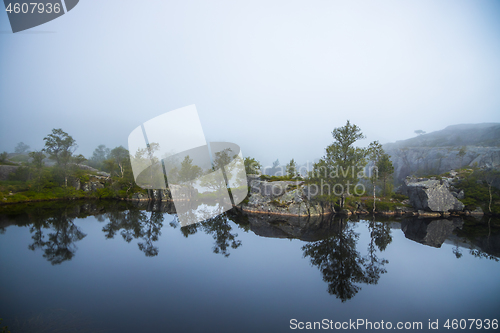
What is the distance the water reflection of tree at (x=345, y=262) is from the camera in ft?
34.9

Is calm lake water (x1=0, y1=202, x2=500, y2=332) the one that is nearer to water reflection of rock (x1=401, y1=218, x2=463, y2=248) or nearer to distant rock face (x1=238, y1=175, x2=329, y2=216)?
water reflection of rock (x1=401, y1=218, x2=463, y2=248)

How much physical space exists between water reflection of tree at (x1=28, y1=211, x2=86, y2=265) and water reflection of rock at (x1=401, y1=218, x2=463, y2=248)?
27.2 metres

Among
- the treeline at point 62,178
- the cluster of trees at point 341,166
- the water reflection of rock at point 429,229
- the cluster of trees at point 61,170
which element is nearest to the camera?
the water reflection of rock at point 429,229

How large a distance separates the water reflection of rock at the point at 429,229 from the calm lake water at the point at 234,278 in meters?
0.30

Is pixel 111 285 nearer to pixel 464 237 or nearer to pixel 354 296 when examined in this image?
pixel 354 296

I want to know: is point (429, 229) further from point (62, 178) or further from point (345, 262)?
point (62, 178)

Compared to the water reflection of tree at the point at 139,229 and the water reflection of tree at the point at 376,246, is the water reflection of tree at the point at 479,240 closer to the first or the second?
the water reflection of tree at the point at 376,246

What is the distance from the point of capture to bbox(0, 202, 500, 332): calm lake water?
7855 millimetres

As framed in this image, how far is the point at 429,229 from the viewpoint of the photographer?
22734mm

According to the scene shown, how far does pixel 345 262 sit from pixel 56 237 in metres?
22.3

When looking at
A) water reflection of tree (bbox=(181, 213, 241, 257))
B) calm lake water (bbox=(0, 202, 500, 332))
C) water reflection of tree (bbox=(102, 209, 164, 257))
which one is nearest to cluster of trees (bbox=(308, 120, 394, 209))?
calm lake water (bbox=(0, 202, 500, 332))

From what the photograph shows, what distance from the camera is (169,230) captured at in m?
20.9

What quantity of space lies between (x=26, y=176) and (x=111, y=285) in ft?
196

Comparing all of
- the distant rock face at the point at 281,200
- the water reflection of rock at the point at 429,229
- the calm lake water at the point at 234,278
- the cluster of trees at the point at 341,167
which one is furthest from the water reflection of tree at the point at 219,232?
the water reflection of rock at the point at 429,229
